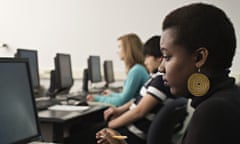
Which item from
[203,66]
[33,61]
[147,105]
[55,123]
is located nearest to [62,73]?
[33,61]

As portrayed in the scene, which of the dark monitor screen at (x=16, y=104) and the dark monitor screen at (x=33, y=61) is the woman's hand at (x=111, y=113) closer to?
the dark monitor screen at (x=33, y=61)

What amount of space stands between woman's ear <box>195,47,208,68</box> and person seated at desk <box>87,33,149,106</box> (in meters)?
2.23

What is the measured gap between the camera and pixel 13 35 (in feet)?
18.9

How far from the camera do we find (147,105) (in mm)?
2572

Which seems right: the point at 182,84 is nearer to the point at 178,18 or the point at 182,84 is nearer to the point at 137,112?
the point at 178,18

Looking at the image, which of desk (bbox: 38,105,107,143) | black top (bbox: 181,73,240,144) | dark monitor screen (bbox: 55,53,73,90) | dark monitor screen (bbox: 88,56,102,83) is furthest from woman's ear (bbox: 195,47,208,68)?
dark monitor screen (bbox: 88,56,102,83)

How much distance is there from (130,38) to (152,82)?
1159 mm

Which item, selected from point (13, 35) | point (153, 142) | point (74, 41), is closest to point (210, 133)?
point (153, 142)

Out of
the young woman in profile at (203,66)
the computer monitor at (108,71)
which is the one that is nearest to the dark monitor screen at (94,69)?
the computer monitor at (108,71)

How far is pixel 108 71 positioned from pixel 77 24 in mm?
905

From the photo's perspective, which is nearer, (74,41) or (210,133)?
(210,133)

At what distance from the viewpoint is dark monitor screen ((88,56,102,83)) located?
4738mm

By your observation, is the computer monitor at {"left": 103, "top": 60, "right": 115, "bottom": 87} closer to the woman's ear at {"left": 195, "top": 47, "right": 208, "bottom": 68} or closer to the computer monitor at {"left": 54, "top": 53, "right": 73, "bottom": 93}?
the computer monitor at {"left": 54, "top": 53, "right": 73, "bottom": 93}

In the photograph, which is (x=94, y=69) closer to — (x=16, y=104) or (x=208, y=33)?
(x=16, y=104)
